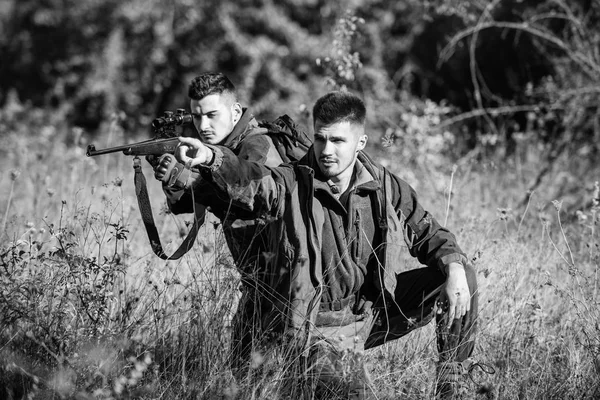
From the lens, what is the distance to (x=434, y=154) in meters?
7.63

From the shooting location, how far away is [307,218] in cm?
332

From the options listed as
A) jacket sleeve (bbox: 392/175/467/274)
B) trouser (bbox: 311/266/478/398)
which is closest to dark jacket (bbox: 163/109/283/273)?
trouser (bbox: 311/266/478/398)

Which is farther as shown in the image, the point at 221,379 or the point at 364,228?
the point at 364,228

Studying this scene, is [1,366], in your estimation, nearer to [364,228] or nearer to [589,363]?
[364,228]

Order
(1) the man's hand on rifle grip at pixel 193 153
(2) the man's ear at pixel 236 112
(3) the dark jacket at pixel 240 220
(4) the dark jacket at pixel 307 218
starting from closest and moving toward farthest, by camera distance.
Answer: (1) the man's hand on rifle grip at pixel 193 153
(4) the dark jacket at pixel 307 218
(3) the dark jacket at pixel 240 220
(2) the man's ear at pixel 236 112

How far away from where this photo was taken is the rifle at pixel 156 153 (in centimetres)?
334

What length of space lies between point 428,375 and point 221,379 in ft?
3.11

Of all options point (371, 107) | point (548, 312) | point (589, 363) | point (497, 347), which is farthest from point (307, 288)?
point (371, 107)

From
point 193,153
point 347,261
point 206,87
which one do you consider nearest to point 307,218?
point 347,261

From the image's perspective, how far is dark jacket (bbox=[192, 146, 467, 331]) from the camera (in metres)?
3.03

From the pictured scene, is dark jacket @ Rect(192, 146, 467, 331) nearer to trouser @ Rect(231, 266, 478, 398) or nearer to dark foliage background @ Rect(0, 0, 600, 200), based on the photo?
trouser @ Rect(231, 266, 478, 398)

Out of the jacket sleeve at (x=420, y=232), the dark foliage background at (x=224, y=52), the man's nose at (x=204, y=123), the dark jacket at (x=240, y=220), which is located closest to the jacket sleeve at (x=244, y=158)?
the dark jacket at (x=240, y=220)

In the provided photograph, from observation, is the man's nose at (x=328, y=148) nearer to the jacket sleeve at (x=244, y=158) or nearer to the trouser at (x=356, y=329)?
the jacket sleeve at (x=244, y=158)

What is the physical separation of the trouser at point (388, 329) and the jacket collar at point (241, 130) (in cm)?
93
